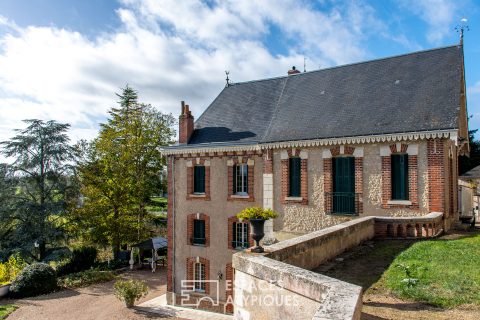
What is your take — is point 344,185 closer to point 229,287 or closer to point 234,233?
point 234,233

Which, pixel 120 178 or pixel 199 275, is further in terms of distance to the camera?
pixel 120 178

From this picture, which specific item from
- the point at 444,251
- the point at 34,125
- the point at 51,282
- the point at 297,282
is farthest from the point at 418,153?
the point at 34,125

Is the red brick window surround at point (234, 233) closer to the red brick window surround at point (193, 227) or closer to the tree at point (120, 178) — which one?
the red brick window surround at point (193, 227)

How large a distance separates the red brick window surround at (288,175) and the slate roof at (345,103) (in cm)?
67

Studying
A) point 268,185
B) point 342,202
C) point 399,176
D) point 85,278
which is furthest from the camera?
point 85,278

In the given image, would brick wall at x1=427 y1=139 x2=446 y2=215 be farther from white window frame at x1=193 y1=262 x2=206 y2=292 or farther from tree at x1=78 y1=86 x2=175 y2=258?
tree at x1=78 y1=86 x2=175 y2=258

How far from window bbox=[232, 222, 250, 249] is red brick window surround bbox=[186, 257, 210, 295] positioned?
6.48 feet

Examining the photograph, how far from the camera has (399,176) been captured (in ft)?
43.3

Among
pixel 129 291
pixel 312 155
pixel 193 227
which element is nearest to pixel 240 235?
pixel 193 227

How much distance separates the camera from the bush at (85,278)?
2122cm

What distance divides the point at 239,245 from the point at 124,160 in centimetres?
1436

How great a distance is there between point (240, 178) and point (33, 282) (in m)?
12.0

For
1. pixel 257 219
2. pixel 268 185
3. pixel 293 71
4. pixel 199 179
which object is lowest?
pixel 257 219

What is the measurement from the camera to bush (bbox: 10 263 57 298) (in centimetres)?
1820
